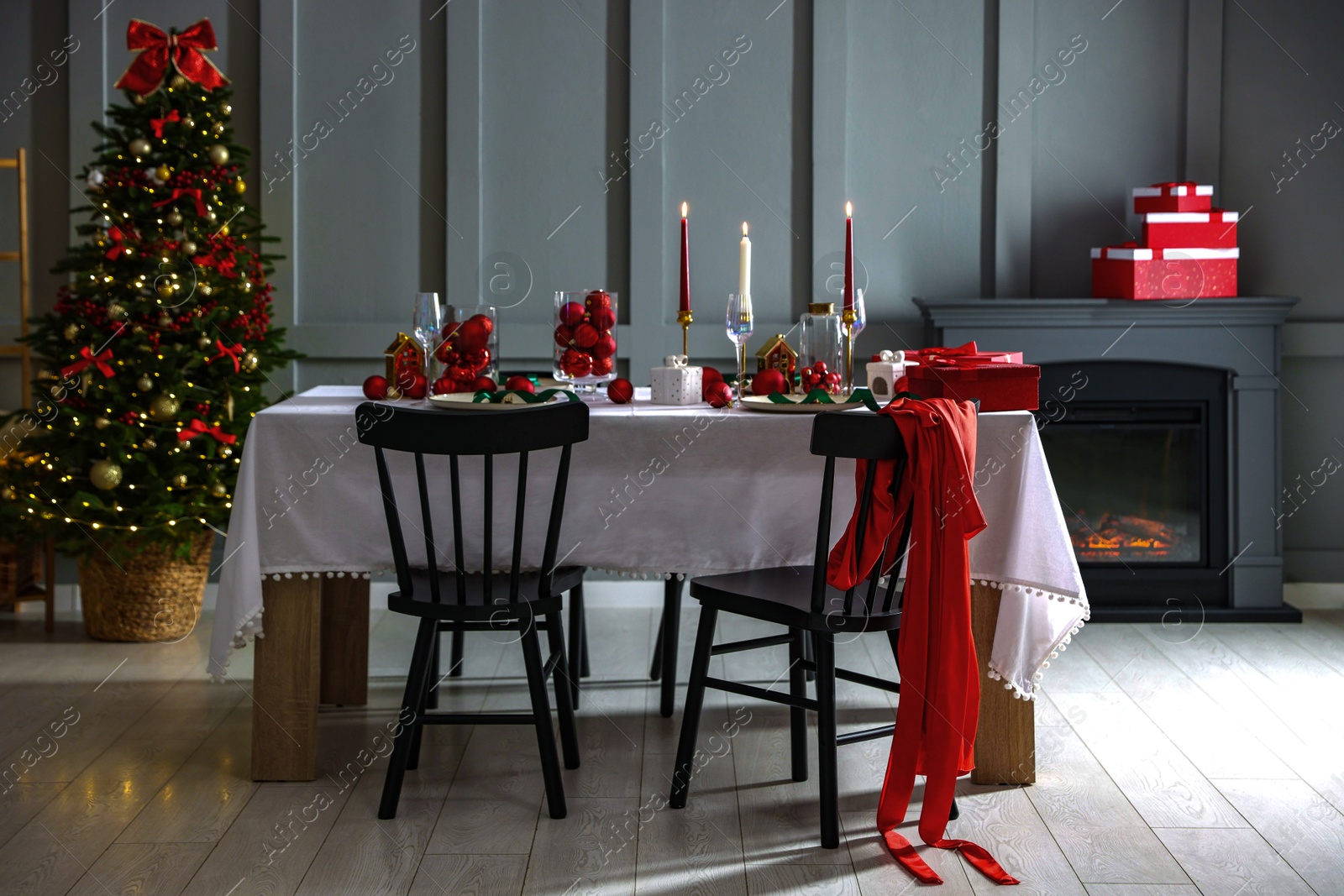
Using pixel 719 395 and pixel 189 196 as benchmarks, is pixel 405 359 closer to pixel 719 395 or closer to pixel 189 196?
pixel 719 395

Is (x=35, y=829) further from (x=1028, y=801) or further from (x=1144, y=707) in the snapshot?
(x=1144, y=707)

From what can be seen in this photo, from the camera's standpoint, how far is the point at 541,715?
2.31m

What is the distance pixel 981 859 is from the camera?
215 cm

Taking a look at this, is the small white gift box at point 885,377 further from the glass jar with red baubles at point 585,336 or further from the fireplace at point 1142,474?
the fireplace at point 1142,474

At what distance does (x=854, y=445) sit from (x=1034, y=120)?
7.94 ft

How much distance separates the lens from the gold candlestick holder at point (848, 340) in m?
2.60

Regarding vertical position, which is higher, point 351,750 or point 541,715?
point 541,715

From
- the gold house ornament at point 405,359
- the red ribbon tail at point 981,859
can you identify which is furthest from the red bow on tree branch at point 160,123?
the red ribbon tail at point 981,859

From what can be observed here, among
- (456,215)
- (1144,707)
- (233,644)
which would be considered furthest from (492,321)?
(1144,707)

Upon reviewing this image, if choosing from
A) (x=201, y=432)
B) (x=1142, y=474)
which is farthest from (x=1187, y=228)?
(x=201, y=432)

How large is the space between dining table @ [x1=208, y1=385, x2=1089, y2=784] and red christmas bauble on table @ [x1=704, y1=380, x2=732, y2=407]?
2 centimetres

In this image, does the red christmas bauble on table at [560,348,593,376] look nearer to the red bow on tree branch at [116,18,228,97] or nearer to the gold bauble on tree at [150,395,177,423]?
the gold bauble on tree at [150,395,177,423]

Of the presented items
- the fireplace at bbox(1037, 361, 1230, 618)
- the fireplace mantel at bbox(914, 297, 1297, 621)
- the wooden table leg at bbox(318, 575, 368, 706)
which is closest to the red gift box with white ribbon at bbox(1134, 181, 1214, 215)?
the fireplace mantel at bbox(914, 297, 1297, 621)

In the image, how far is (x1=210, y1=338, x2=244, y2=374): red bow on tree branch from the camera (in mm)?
3533
